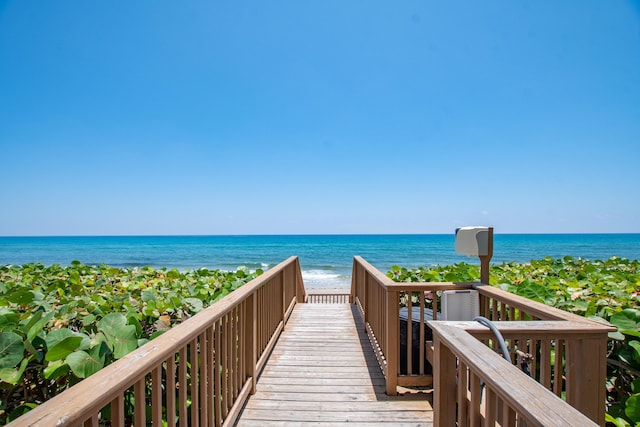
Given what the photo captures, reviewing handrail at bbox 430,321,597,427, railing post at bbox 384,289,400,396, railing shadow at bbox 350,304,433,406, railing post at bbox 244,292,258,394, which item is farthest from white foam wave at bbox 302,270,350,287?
handrail at bbox 430,321,597,427

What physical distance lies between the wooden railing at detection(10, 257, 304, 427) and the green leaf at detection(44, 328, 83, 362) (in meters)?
0.31

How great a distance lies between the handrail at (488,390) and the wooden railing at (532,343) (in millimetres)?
71

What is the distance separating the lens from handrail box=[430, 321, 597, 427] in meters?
0.65

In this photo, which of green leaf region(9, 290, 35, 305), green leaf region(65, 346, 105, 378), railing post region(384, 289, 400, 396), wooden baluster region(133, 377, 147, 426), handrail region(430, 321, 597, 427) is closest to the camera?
handrail region(430, 321, 597, 427)

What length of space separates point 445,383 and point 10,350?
1.87 metres

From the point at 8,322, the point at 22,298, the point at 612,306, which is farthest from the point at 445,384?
the point at 22,298

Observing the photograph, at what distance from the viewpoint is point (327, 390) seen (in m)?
2.57

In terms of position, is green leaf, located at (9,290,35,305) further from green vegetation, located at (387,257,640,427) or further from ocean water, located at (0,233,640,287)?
ocean water, located at (0,233,640,287)

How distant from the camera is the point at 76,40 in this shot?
20.7 ft

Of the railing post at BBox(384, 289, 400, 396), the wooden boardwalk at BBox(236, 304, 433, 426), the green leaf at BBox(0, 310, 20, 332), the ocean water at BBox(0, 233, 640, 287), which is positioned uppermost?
the green leaf at BBox(0, 310, 20, 332)

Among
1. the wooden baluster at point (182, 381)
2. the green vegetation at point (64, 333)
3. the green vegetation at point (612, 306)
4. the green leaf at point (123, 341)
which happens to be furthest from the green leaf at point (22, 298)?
the green vegetation at point (612, 306)

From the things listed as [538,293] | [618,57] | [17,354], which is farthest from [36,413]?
[618,57]

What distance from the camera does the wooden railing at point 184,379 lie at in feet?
2.42

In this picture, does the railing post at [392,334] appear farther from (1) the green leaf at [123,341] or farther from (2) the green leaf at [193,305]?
(1) the green leaf at [123,341]
